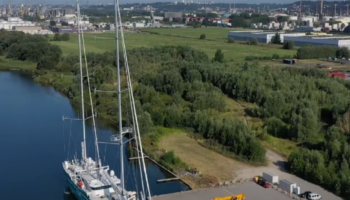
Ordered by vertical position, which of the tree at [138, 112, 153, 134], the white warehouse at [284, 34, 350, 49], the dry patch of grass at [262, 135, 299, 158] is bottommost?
the dry patch of grass at [262, 135, 299, 158]

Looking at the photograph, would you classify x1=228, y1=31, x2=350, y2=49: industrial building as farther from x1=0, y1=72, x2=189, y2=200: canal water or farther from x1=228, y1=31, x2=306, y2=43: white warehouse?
x1=0, y1=72, x2=189, y2=200: canal water

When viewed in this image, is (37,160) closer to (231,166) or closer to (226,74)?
(231,166)

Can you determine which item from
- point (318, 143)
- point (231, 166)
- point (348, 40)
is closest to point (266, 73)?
point (318, 143)

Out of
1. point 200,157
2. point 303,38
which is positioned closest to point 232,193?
point 200,157

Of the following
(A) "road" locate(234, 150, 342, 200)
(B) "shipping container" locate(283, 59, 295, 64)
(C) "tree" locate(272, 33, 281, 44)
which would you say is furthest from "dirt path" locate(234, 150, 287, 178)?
(C) "tree" locate(272, 33, 281, 44)

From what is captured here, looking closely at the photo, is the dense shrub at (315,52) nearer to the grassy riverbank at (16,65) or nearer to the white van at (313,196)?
the grassy riverbank at (16,65)

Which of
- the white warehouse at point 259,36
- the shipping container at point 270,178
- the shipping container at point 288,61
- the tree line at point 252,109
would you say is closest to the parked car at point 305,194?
the tree line at point 252,109

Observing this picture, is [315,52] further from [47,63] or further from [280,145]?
[280,145]
